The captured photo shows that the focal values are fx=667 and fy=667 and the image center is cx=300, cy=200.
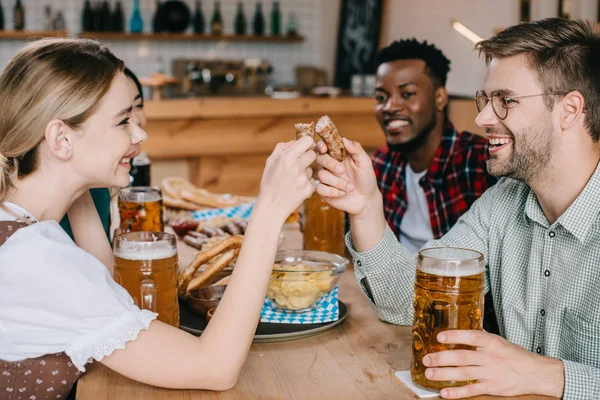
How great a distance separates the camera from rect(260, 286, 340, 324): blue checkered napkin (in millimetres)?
1454

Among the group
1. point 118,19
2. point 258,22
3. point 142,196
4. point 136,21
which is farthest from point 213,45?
point 142,196

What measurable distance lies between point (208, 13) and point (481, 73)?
350 cm

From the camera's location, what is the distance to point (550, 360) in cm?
120

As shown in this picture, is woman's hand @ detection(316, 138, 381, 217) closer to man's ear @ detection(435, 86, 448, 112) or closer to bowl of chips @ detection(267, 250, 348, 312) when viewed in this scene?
bowl of chips @ detection(267, 250, 348, 312)

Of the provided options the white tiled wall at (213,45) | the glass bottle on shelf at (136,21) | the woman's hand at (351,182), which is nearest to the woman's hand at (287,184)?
the woman's hand at (351,182)

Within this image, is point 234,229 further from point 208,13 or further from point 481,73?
point 208,13

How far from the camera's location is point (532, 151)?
1.49m

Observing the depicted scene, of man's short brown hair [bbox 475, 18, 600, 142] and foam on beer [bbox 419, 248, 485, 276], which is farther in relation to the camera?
man's short brown hair [bbox 475, 18, 600, 142]

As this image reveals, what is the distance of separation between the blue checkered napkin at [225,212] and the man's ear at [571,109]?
1.29 metres

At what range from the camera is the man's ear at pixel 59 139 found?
1.29 meters

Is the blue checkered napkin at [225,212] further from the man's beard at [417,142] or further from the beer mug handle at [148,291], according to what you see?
the beer mug handle at [148,291]

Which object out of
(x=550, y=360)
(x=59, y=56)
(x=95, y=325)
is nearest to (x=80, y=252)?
(x=95, y=325)

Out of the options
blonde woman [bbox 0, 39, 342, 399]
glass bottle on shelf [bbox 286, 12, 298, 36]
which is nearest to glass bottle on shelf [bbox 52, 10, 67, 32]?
glass bottle on shelf [bbox 286, 12, 298, 36]

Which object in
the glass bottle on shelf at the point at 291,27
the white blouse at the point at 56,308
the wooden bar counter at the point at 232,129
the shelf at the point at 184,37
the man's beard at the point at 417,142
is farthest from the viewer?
the glass bottle on shelf at the point at 291,27
